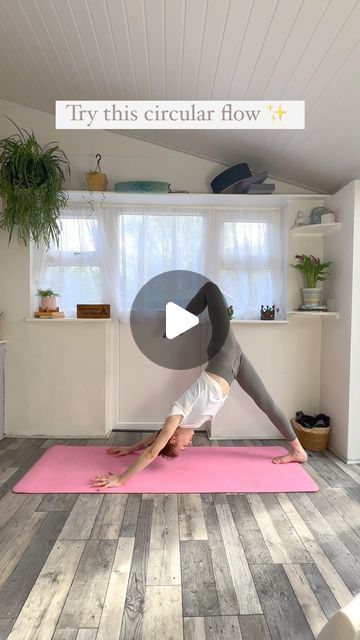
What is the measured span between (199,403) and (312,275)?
1623 mm

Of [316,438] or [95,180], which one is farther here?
[95,180]

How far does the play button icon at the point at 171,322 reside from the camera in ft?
11.3

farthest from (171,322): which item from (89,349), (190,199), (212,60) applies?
(212,60)

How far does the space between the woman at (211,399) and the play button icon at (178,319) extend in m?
0.29

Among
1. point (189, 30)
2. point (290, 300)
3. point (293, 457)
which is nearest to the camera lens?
point (189, 30)

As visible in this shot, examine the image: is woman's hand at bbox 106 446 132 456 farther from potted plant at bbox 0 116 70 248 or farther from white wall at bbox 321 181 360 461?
potted plant at bbox 0 116 70 248

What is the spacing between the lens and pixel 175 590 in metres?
1.57

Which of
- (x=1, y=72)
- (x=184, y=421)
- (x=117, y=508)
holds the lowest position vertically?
(x=117, y=508)

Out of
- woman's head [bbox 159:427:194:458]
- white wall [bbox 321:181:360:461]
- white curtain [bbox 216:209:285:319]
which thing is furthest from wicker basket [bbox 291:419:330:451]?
woman's head [bbox 159:427:194:458]

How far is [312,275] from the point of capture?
10.9 ft

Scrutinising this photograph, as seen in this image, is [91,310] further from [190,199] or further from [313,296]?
[313,296]

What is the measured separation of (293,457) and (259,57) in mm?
2782

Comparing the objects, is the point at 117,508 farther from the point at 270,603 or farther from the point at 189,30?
the point at 189,30


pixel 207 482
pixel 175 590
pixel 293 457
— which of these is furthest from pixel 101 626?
pixel 293 457
